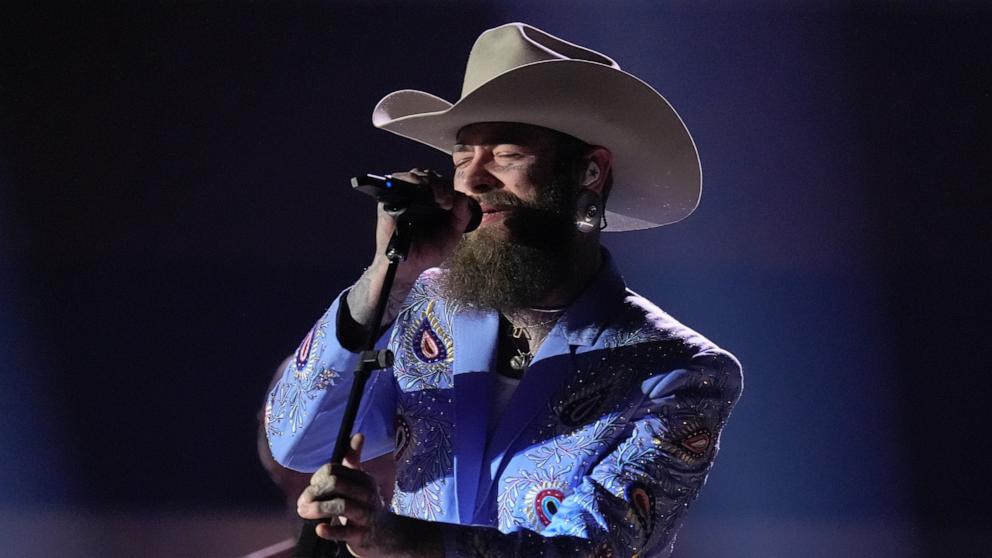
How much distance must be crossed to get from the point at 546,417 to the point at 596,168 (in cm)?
56

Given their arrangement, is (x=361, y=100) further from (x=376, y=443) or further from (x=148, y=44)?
(x=376, y=443)

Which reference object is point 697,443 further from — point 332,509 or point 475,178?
point 332,509

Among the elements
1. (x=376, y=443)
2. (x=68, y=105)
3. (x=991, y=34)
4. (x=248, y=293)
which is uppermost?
(x=991, y=34)

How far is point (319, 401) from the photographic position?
6.57 ft

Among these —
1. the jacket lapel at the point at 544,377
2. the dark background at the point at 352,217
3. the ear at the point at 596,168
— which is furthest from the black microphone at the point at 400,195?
the dark background at the point at 352,217

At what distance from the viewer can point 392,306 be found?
2078 mm

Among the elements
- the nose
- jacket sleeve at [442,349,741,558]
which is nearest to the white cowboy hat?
the nose

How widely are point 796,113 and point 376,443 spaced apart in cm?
148

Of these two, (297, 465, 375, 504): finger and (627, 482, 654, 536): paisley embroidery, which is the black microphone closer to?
(297, 465, 375, 504): finger

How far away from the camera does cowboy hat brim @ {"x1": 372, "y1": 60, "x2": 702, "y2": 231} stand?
83.4 inches

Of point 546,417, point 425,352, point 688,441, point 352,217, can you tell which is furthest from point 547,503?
point 352,217

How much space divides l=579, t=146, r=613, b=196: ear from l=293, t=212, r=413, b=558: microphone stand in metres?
0.64

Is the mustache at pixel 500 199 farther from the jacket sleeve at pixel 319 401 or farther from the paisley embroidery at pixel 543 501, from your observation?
the paisley embroidery at pixel 543 501

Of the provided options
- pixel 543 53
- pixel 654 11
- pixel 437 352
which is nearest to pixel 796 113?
pixel 654 11
